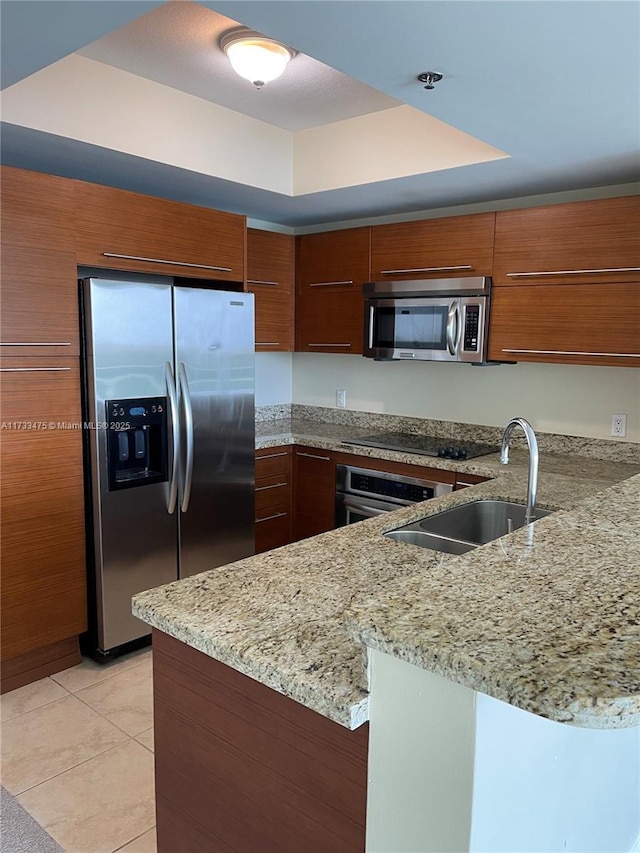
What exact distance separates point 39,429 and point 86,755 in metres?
1.28

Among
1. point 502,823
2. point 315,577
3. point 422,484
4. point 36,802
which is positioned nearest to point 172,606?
point 315,577

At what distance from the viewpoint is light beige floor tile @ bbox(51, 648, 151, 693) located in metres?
2.78

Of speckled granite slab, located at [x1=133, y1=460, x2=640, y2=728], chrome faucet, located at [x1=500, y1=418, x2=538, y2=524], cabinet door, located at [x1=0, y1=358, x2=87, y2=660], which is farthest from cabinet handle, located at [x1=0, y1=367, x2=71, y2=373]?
chrome faucet, located at [x1=500, y1=418, x2=538, y2=524]

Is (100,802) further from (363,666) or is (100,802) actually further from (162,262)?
(162,262)

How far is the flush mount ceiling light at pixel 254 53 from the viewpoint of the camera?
2.19 metres

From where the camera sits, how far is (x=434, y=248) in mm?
3447

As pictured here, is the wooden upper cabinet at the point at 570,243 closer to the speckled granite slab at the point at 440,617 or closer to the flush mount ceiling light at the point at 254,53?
the flush mount ceiling light at the point at 254,53

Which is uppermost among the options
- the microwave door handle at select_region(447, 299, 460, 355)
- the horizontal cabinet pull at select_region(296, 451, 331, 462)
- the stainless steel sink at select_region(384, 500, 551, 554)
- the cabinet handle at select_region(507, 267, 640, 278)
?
the cabinet handle at select_region(507, 267, 640, 278)

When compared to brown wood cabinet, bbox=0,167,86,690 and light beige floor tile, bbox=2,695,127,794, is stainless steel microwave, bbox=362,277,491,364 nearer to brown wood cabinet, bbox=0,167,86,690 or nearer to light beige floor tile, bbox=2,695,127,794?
brown wood cabinet, bbox=0,167,86,690

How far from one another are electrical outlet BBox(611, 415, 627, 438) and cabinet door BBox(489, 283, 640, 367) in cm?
42

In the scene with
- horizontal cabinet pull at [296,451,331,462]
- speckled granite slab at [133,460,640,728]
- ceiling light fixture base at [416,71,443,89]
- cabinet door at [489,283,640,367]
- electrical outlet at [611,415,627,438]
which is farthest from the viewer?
horizontal cabinet pull at [296,451,331,462]

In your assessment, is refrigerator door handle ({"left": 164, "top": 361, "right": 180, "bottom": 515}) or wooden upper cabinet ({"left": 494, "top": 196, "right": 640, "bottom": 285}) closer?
wooden upper cabinet ({"left": 494, "top": 196, "right": 640, "bottom": 285})

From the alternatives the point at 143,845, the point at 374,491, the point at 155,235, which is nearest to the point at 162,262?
the point at 155,235

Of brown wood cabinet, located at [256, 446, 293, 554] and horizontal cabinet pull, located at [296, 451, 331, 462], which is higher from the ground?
horizontal cabinet pull, located at [296, 451, 331, 462]
